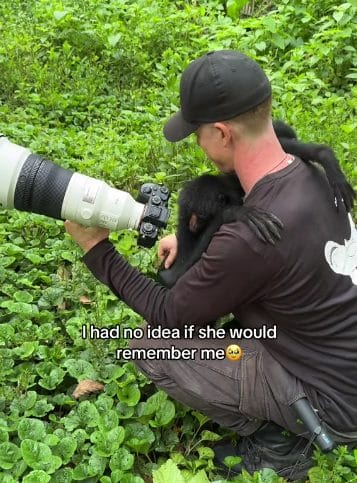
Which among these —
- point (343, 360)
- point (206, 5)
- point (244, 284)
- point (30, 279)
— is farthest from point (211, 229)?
point (206, 5)

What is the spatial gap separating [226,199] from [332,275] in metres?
0.59

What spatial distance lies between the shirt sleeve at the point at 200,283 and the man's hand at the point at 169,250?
39 centimetres

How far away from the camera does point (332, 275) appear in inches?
84.4

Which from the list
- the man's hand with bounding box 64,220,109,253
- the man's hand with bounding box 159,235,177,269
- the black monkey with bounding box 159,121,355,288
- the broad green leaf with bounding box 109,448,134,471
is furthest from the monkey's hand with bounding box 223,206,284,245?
the broad green leaf with bounding box 109,448,134,471

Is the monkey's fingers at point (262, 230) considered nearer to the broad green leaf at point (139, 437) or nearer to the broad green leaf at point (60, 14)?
the broad green leaf at point (139, 437)

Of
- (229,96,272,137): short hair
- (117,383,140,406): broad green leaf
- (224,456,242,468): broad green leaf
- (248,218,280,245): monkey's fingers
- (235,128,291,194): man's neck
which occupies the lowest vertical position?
(224,456,242,468): broad green leaf

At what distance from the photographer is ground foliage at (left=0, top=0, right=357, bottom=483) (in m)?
2.49

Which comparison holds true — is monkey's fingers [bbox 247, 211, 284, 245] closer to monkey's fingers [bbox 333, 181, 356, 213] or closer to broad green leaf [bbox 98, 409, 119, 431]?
monkey's fingers [bbox 333, 181, 356, 213]

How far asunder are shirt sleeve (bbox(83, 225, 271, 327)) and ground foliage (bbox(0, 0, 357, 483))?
1.75ft

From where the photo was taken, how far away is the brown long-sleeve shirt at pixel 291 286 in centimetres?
206

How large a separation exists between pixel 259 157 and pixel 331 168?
314 millimetres

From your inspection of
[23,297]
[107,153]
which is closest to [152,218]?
[23,297]

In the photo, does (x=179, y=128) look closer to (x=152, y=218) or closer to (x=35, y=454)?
(x=152, y=218)

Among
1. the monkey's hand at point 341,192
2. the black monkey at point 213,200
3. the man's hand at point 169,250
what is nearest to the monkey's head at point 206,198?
the black monkey at point 213,200
